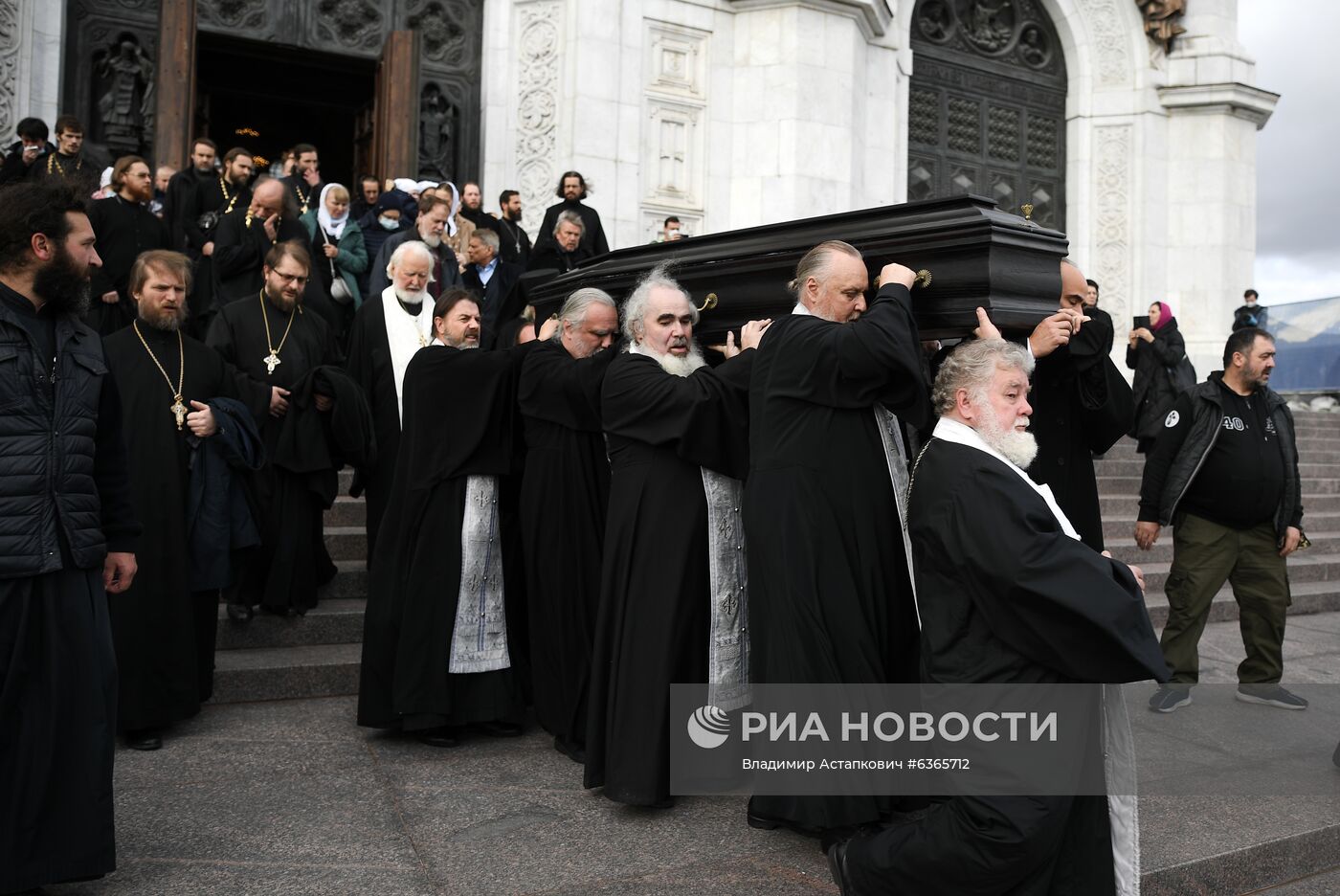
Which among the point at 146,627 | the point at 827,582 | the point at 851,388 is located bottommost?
the point at 146,627

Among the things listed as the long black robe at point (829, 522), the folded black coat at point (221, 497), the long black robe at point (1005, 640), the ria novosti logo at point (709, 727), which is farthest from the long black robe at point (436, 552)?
the long black robe at point (1005, 640)

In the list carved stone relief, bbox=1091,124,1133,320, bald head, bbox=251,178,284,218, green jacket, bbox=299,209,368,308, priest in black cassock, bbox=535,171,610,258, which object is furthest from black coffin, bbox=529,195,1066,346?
carved stone relief, bbox=1091,124,1133,320

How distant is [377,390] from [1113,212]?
512 inches

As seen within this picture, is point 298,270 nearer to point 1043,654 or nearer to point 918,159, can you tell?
point 1043,654

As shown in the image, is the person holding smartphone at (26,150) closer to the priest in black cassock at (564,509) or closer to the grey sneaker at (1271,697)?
the priest in black cassock at (564,509)

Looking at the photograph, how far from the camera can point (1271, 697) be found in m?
5.45

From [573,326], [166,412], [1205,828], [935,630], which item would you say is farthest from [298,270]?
[1205,828]

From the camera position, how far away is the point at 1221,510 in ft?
17.6

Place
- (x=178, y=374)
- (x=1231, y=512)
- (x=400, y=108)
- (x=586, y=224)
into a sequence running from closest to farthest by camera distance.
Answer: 1. (x=178, y=374)
2. (x=1231, y=512)
3. (x=586, y=224)
4. (x=400, y=108)

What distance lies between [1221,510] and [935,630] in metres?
3.10

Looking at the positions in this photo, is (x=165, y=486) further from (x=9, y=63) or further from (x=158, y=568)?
(x=9, y=63)

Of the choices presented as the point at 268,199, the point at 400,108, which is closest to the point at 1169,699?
the point at 268,199

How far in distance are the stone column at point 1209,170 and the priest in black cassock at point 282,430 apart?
13611 millimetres

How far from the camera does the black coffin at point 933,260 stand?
3.36m
